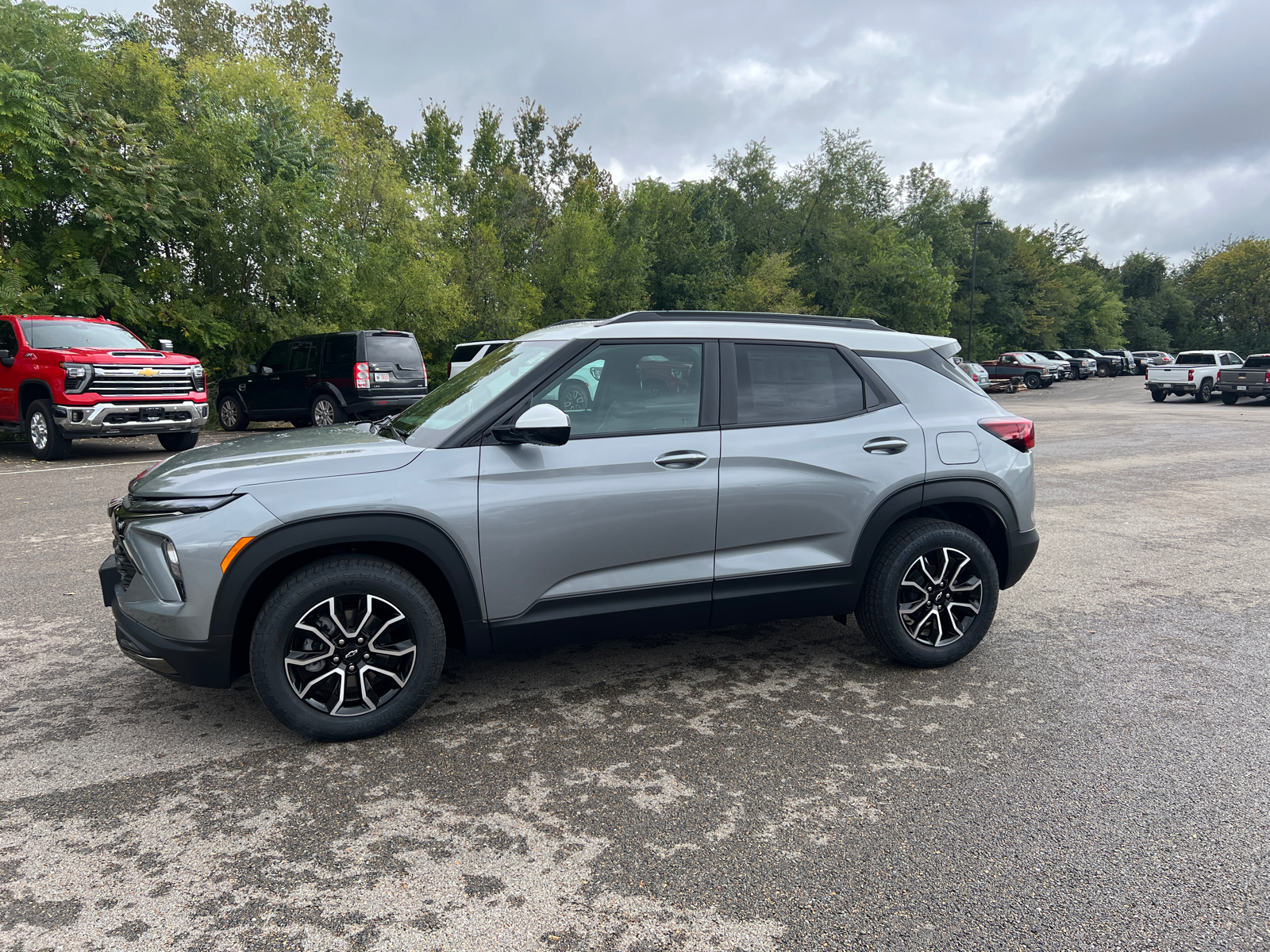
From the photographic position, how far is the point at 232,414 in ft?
59.4

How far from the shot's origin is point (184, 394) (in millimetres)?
12789

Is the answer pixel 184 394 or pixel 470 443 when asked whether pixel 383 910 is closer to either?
pixel 470 443

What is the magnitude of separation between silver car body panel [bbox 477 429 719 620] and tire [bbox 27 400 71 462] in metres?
11.6

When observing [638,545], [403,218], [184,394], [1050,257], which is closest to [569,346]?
[638,545]

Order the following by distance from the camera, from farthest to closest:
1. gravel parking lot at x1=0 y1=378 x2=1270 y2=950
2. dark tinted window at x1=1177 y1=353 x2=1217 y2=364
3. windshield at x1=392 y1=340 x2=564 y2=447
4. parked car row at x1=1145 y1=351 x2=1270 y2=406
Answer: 1. dark tinted window at x1=1177 y1=353 x2=1217 y2=364
2. parked car row at x1=1145 y1=351 x2=1270 y2=406
3. windshield at x1=392 y1=340 x2=564 y2=447
4. gravel parking lot at x1=0 y1=378 x2=1270 y2=950

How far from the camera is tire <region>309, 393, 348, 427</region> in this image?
1542 centimetres

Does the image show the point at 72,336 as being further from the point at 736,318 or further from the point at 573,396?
the point at 736,318

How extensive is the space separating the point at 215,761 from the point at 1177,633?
5.03m

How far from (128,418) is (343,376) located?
12.4ft

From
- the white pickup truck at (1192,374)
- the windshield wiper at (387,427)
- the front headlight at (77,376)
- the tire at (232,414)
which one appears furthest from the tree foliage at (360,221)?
the windshield wiper at (387,427)

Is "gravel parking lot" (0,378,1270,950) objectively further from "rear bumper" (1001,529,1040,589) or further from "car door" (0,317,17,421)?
"car door" (0,317,17,421)

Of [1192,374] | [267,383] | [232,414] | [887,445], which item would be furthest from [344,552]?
[1192,374]

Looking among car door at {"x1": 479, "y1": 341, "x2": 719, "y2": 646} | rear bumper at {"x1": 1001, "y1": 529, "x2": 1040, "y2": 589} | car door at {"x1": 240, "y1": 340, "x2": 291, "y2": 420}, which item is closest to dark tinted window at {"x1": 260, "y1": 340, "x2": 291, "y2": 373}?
car door at {"x1": 240, "y1": 340, "x2": 291, "y2": 420}

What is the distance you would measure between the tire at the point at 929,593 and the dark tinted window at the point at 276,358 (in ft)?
49.0
